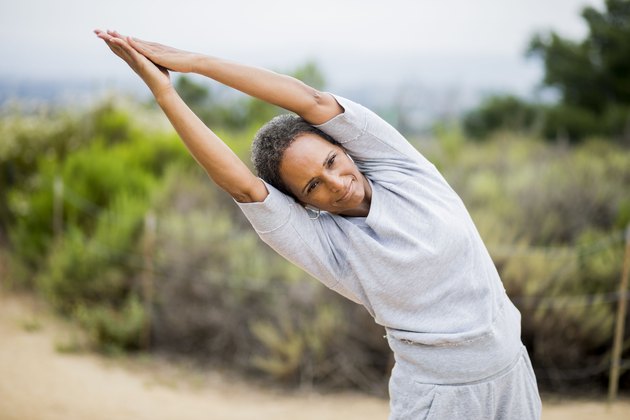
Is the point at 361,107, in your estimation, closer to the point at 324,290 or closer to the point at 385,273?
the point at 385,273

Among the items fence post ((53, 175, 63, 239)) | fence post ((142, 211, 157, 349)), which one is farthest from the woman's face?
fence post ((53, 175, 63, 239))

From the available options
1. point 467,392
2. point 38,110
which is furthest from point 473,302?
point 38,110

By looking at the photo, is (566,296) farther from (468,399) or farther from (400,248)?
(400,248)

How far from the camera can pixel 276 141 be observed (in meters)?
1.65

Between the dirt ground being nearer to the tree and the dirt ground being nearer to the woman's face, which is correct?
the woman's face

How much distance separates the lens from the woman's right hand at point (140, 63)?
1526 millimetres

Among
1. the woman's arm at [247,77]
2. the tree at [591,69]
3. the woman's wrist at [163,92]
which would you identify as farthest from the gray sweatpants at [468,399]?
the tree at [591,69]

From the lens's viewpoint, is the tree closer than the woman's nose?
No

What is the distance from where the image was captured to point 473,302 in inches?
62.5

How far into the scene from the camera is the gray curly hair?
164 centimetres

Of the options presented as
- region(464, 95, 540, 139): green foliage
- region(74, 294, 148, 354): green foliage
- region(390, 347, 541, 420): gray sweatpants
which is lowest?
region(74, 294, 148, 354): green foliage

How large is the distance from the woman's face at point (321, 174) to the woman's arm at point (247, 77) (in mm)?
92

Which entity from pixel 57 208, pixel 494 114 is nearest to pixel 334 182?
pixel 57 208

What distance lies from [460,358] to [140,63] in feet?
3.54
